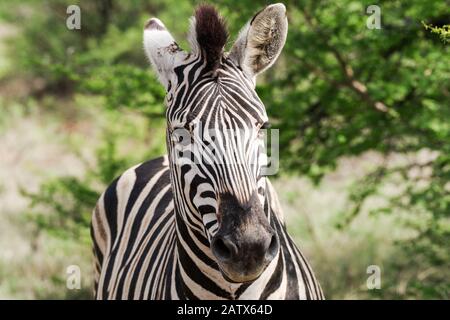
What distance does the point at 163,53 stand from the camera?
3369mm

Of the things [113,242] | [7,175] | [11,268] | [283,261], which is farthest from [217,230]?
[7,175]

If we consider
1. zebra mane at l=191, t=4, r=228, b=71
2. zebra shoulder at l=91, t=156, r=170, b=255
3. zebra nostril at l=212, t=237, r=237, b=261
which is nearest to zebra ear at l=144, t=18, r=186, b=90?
zebra mane at l=191, t=4, r=228, b=71

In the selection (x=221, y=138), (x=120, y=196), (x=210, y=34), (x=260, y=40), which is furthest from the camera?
(x=120, y=196)

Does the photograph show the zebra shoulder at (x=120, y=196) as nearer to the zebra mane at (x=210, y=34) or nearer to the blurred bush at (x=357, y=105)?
the zebra mane at (x=210, y=34)

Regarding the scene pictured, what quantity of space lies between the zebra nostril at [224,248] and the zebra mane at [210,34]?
2.42 ft

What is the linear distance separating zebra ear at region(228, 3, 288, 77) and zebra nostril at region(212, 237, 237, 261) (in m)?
0.79

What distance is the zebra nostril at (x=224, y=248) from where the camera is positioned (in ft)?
8.84

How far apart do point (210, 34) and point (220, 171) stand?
22.6 inches

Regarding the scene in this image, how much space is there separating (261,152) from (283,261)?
58 centimetres

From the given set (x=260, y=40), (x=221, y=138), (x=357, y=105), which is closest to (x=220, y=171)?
(x=221, y=138)

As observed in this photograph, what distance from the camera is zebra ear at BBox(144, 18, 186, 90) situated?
3.31 metres

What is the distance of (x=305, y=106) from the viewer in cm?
722

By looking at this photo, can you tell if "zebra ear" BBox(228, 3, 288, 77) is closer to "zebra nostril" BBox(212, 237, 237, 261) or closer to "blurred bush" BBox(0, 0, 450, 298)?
"zebra nostril" BBox(212, 237, 237, 261)

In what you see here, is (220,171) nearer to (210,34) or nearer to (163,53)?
(210,34)
